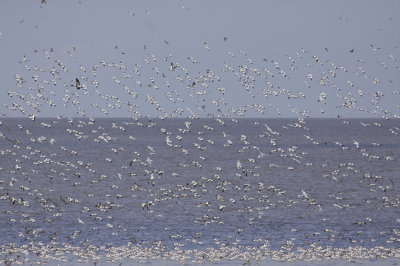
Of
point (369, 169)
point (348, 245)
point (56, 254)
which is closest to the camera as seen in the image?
point (56, 254)

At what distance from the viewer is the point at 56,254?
1457 inches

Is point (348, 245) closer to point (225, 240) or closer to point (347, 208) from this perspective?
point (225, 240)

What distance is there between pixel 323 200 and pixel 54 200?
20300 millimetres

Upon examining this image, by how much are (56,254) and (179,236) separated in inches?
311

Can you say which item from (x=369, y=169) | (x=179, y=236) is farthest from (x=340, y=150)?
(x=179, y=236)

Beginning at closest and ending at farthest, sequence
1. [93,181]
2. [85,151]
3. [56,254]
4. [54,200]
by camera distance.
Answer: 1. [56,254]
2. [54,200]
3. [93,181]
4. [85,151]

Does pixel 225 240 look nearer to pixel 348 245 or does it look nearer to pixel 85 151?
pixel 348 245

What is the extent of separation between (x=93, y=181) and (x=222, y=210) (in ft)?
76.1

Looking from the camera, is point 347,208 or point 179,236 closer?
point 179,236

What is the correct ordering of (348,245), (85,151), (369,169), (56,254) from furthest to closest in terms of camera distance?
(85,151) < (369,169) < (348,245) < (56,254)

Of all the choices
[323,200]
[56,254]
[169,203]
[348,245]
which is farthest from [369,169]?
[56,254]

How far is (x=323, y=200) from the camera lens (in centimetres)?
6075

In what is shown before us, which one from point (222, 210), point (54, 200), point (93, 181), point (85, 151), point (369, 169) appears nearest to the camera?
point (222, 210)

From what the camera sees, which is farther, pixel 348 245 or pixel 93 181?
pixel 93 181
